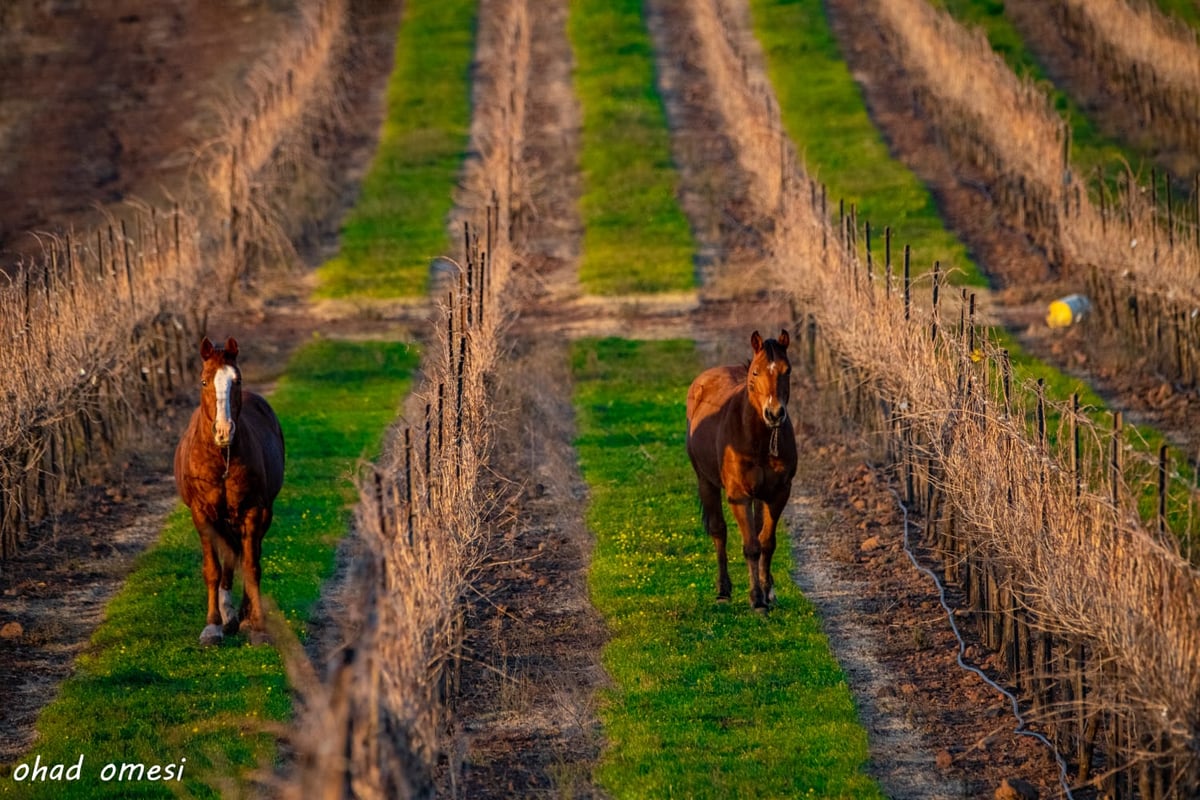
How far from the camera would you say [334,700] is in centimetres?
746

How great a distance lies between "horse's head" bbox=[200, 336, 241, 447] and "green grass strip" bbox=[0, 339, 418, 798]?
4.57ft

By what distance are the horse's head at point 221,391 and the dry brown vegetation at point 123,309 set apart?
3.56 meters

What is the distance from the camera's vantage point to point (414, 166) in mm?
39406

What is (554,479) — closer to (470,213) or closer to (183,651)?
(183,651)

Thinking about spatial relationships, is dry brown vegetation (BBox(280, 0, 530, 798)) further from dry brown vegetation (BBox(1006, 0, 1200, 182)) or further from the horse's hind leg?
dry brown vegetation (BBox(1006, 0, 1200, 182))

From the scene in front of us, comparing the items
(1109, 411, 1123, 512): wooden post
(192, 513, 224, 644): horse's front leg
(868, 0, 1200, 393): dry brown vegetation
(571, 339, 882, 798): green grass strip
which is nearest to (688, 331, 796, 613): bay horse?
(571, 339, 882, 798): green grass strip

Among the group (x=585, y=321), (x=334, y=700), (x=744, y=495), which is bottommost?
(x=585, y=321)

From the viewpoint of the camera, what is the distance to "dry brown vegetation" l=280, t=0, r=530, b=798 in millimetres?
7516

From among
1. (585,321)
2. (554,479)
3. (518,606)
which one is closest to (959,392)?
(518,606)

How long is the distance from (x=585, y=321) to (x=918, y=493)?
12276mm

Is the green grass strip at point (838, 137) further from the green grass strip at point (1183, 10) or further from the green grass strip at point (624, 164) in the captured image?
the green grass strip at point (1183, 10)

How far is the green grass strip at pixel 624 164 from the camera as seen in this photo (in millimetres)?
31625

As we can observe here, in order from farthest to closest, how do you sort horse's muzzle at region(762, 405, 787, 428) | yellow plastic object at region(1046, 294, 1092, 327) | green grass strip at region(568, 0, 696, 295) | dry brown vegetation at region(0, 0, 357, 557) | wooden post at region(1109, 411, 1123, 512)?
green grass strip at region(568, 0, 696, 295) → yellow plastic object at region(1046, 294, 1092, 327) → dry brown vegetation at region(0, 0, 357, 557) → horse's muzzle at region(762, 405, 787, 428) → wooden post at region(1109, 411, 1123, 512)

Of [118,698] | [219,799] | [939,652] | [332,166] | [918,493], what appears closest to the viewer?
[219,799]
